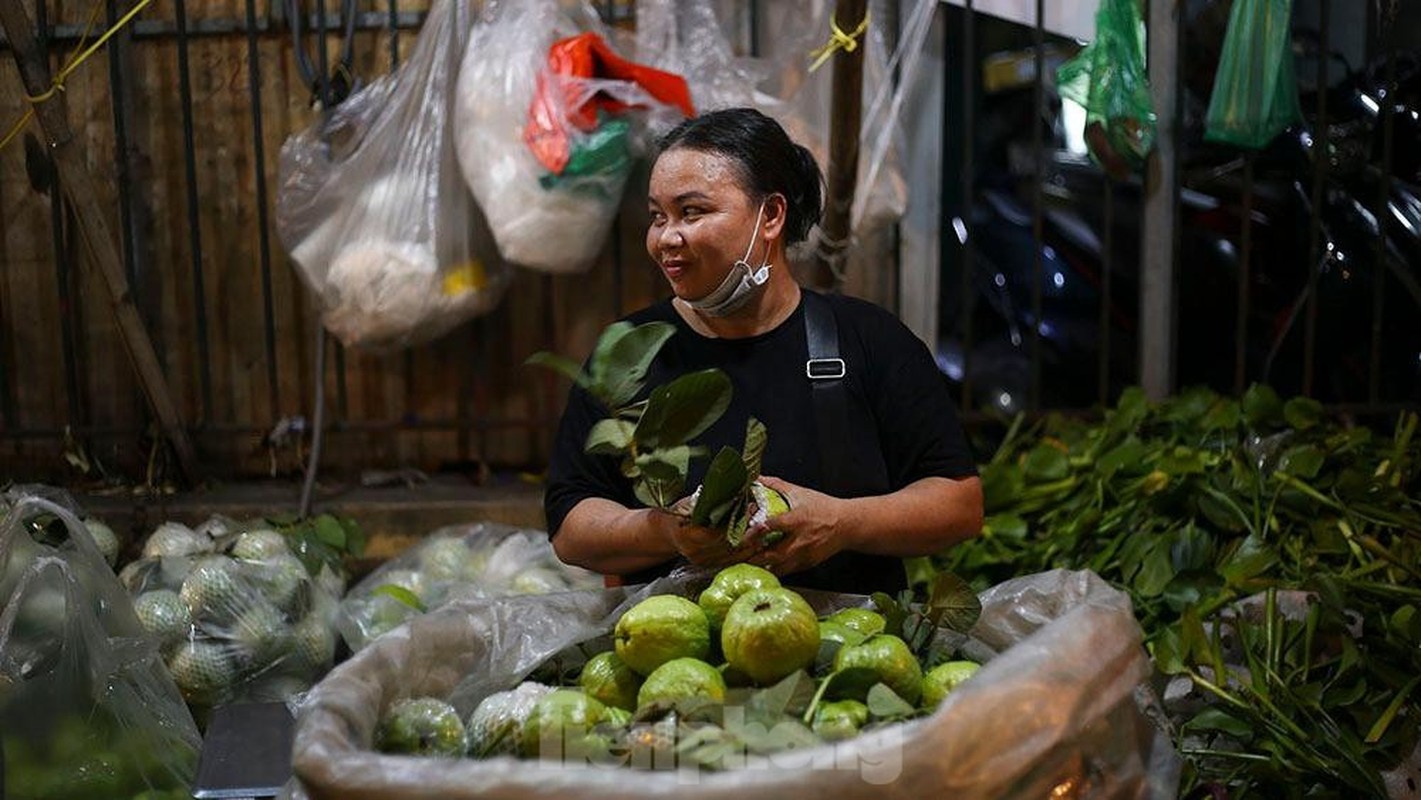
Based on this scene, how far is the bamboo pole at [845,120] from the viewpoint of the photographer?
139 inches

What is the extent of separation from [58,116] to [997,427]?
101 inches

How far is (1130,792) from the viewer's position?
1.96 meters

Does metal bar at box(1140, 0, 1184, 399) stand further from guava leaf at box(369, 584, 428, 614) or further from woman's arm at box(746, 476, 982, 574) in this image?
guava leaf at box(369, 584, 428, 614)

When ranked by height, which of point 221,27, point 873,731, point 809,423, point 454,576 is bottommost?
point 454,576

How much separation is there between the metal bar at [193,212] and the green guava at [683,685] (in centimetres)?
265

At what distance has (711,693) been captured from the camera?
1.86 m

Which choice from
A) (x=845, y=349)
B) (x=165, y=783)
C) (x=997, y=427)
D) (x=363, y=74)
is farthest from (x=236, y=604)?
(x=997, y=427)

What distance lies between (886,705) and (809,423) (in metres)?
0.83

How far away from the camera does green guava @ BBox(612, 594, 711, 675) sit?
6.52ft

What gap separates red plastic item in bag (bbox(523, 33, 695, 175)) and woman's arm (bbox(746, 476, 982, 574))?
1491 millimetres

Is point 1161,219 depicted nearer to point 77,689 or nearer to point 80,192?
point 80,192

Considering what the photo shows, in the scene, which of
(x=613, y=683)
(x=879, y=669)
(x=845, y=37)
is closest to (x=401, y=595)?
(x=613, y=683)

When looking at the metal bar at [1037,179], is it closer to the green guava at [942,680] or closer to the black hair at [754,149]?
the black hair at [754,149]

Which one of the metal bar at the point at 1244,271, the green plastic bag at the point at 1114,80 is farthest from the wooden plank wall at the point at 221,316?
the metal bar at the point at 1244,271
